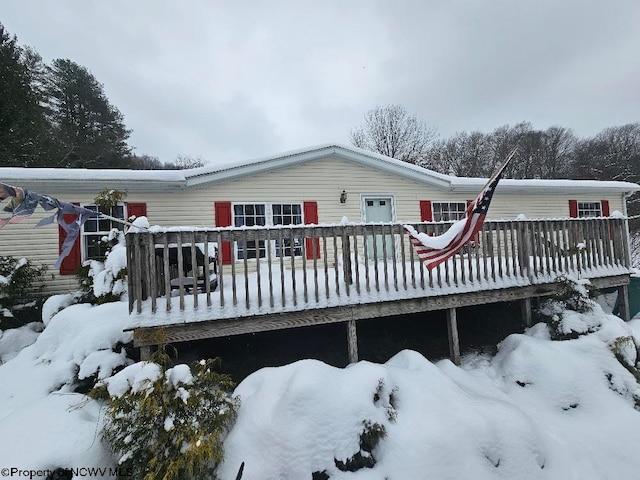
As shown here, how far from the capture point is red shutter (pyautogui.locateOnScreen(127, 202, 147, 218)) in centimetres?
Answer: 708

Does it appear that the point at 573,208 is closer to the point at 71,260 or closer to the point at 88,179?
the point at 88,179

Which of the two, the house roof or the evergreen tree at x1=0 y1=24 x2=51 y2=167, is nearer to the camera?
the house roof

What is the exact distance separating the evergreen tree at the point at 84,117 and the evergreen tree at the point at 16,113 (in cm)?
635

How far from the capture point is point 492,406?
124 inches

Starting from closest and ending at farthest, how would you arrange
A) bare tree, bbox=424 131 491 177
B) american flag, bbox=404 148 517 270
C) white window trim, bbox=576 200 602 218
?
american flag, bbox=404 148 517 270, white window trim, bbox=576 200 602 218, bare tree, bbox=424 131 491 177

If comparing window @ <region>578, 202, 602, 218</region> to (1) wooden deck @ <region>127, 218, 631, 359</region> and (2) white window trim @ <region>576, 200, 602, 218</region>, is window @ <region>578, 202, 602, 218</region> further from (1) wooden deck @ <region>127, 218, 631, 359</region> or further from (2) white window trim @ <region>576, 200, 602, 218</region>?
(1) wooden deck @ <region>127, 218, 631, 359</region>

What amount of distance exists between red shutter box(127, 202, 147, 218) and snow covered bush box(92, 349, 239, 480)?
5.12 m

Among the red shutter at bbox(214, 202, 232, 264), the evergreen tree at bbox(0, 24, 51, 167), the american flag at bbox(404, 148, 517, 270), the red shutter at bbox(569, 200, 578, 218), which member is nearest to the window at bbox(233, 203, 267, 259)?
the red shutter at bbox(214, 202, 232, 264)

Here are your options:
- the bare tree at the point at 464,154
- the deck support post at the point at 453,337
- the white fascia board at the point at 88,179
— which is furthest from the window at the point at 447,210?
the bare tree at the point at 464,154

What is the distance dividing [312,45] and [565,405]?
69.7ft

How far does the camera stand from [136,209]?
713 centimetres

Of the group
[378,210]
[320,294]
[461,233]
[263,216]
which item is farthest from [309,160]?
[461,233]

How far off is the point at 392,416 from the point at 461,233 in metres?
2.12

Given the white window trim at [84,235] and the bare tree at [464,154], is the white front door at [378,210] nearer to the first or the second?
the white window trim at [84,235]
